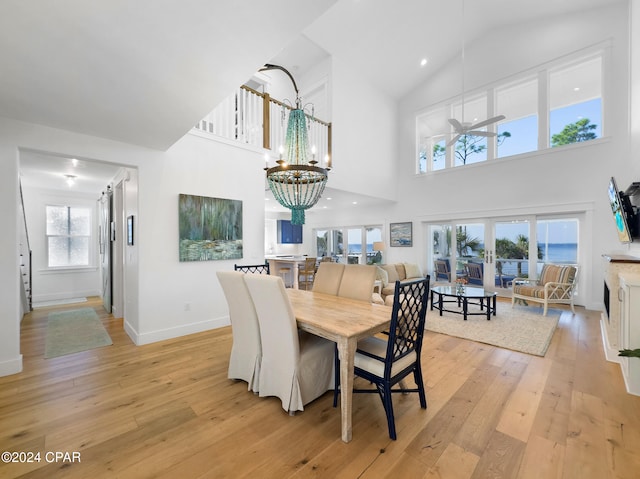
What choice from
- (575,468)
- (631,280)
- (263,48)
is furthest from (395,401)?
(263,48)

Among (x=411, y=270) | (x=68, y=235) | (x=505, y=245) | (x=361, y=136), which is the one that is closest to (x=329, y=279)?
(x=411, y=270)

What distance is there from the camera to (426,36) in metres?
6.12

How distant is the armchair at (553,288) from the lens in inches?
183

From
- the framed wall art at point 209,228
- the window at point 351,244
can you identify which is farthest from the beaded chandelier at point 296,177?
the window at point 351,244

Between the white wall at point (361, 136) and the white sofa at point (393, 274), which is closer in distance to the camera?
the white sofa at point (393, 274)

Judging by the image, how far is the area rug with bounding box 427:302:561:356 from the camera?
3403mm

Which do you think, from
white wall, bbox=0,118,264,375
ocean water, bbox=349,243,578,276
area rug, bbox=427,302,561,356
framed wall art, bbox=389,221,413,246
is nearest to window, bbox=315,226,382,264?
framed wall art, bbox=389,221,413,246

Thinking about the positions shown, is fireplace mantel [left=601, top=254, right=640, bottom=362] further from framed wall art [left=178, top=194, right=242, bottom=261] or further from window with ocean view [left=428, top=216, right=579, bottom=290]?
framed wall art [left=178, top=194, right=242, bottom=261]

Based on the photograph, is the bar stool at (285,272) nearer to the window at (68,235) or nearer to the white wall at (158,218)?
the white wall at (158,218)

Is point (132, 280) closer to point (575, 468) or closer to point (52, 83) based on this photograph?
point (52, 83)

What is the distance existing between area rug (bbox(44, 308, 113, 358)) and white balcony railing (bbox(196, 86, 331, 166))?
3158mm

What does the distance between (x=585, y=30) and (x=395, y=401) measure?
7.52 metres

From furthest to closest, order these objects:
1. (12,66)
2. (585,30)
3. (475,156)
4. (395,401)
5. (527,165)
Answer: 1. (475,156)
2. (527,165)
3. (585,30)
4. (395,401)
5. (12,66)

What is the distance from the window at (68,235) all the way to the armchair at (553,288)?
9.44 meters
